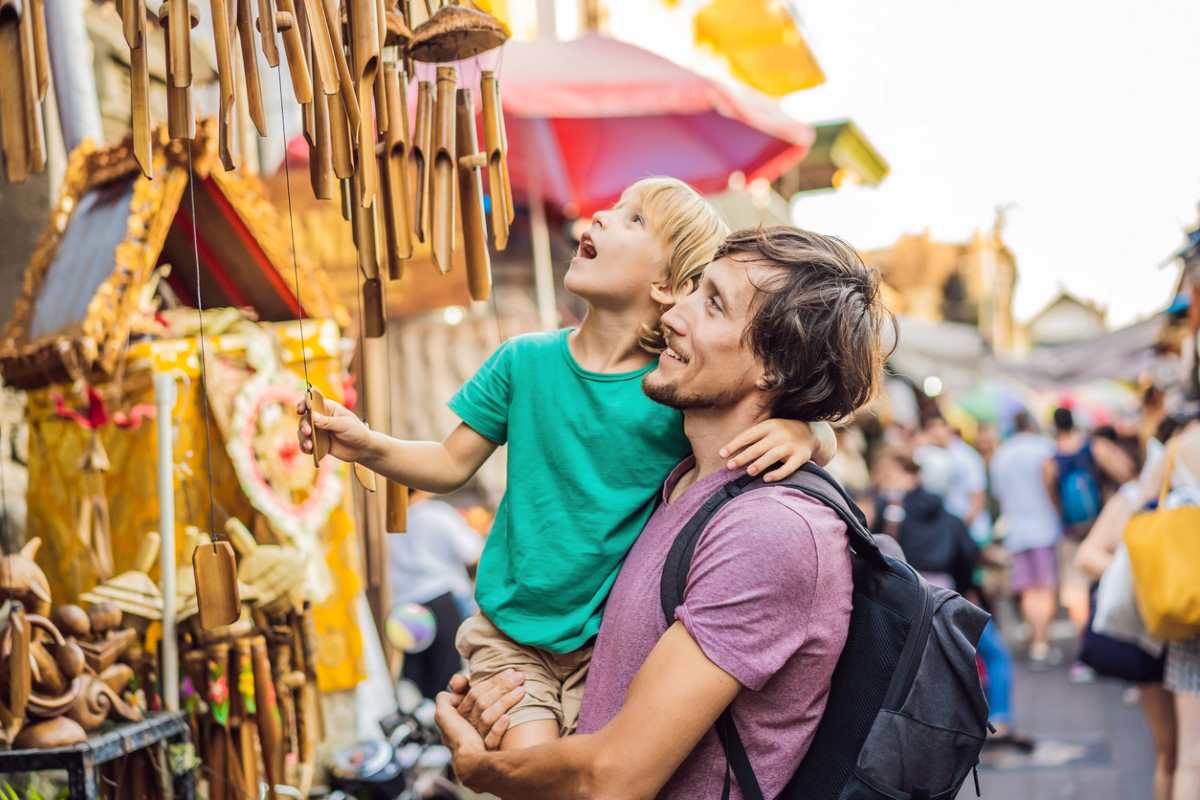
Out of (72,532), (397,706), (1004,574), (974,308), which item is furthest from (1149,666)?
(974,308)

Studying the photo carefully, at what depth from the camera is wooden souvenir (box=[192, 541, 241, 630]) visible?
6.56 feet

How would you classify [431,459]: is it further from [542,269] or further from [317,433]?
[542,269]

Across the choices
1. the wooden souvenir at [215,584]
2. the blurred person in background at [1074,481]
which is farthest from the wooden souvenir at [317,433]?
the blurred person in background at [1074,481]

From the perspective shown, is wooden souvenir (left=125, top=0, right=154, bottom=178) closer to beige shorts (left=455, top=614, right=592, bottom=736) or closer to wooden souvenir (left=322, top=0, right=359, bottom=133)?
wooden souvenir (left=322, top=0, right=359, bottom=133)

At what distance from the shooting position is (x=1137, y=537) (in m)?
4.03

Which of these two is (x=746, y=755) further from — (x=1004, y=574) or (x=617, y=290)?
(x=1004, y=574)

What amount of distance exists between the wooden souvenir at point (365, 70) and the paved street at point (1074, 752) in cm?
490

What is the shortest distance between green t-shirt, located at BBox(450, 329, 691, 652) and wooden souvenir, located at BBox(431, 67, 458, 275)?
0.31 metres

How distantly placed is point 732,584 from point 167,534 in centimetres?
167

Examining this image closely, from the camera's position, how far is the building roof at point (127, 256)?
10.2 feet

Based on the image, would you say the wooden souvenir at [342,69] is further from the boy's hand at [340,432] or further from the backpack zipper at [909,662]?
the backpack zipper at [909,662]

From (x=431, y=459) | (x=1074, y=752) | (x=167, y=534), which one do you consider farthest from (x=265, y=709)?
(x=1074, y=752)

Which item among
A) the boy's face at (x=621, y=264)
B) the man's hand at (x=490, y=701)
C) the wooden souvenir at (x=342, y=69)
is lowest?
the man's hand at (x=490, y=701)

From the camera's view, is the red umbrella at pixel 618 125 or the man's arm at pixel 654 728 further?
the red umbrella at pixel 618 125
